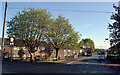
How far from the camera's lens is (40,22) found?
32.8 m

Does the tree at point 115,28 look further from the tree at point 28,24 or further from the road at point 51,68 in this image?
the tree at point 28,24

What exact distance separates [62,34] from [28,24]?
943cm

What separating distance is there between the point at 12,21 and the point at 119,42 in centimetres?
2330

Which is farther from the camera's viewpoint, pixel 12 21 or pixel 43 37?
pixel 43 37

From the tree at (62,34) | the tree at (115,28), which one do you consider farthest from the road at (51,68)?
the tree at (62,34)

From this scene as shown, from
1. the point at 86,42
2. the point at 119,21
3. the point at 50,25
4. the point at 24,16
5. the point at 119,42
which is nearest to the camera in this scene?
the point at 119,21

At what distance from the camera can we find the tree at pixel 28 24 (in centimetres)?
3170

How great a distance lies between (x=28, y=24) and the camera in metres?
31.8

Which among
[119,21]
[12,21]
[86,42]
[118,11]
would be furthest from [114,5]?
[86,42]

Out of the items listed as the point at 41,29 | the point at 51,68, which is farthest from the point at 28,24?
the point at 51,68

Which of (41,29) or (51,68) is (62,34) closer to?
(41,29)

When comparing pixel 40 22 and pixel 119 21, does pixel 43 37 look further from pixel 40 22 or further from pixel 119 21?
pixel 119 21

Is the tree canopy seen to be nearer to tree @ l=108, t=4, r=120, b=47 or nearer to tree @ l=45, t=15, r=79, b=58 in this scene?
tree @ l=45, t=15, r=79, b=58

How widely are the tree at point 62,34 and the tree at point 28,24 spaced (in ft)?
11.5
